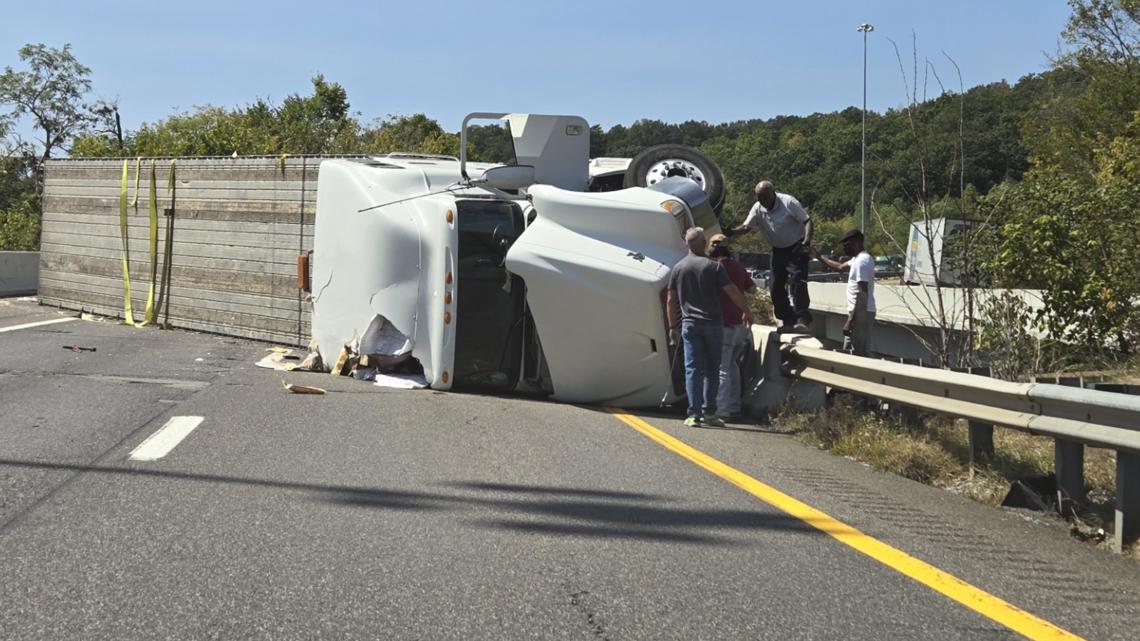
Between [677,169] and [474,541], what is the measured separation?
A: 7.22 meters

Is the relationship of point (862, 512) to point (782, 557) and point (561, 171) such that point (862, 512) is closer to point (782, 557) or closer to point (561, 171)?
point (782, 557)

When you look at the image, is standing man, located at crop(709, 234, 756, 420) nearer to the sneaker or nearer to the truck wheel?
the sneaker

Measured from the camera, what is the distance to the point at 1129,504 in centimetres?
529

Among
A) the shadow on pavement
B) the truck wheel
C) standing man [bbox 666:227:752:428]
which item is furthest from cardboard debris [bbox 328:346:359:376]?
the shadow on pavement

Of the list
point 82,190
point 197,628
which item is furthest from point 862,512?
point 82,190

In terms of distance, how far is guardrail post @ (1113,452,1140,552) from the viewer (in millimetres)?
5281

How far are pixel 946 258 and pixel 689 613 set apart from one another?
907 cm

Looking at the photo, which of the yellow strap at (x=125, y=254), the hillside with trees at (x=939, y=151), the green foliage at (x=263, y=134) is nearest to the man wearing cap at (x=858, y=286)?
the hillside with trees at (x=939, y=151)

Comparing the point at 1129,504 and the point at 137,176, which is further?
the point at 137,176

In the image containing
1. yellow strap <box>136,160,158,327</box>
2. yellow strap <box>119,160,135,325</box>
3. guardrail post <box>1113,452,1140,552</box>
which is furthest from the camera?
yellow strap <box>119,160,135,325</box>

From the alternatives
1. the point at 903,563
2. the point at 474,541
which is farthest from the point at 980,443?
the point at 474,541

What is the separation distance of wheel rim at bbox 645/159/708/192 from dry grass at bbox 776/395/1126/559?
130 inches

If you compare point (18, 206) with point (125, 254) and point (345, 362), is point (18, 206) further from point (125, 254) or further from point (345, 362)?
point (345, 362)

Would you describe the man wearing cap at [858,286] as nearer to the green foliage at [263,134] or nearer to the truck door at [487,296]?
the truck door at [487,296]
